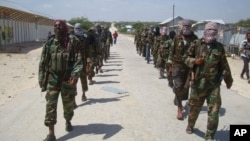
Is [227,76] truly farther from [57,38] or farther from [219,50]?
[57,38]

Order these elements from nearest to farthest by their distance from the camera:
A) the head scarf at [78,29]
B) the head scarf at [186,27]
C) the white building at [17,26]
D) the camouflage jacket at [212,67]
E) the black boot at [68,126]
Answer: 1. the camouflage jacket at [212,67]
2. the black boot at [68,126]
3. the head scarf at [186,27]
4. the head scarf at [78,29]
5. the white building at [17,26]

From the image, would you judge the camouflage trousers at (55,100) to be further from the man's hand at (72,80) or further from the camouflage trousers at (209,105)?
the camouflage trousers at (209,105)

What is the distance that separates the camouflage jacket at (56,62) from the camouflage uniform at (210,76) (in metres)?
1.96

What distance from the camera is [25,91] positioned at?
10656 millimetres

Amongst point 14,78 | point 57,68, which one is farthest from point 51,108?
point 14,78

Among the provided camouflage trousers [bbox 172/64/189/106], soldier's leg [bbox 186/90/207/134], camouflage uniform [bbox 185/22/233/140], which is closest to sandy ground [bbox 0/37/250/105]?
camouflage trousers [bbox 172/64/189/106]

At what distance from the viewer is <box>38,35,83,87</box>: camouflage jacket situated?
5.78 meters

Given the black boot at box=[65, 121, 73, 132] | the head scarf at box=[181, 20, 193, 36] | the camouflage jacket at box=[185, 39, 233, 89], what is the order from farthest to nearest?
1. the head scarf at box=[181, 20, 193, 36]
2. the black boot at box=[65, 121, 73, 132]
3. the camouflage jacket at box=[185, 39, 233, 89]

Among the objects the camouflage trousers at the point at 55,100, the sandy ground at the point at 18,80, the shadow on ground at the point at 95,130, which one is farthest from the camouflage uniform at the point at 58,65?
the sandy ground at the point at 18,80

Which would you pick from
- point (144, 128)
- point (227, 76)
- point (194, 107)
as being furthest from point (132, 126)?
point (227, 76)

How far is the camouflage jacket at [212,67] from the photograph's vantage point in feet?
18.4

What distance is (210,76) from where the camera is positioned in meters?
5.62

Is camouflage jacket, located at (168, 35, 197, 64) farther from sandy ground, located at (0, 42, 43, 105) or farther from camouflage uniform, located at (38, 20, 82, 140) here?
sandy ground, located at (0, 42, 43, 105)

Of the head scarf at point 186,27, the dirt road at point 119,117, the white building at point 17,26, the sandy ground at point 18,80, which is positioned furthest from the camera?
the white building at point 17,26
